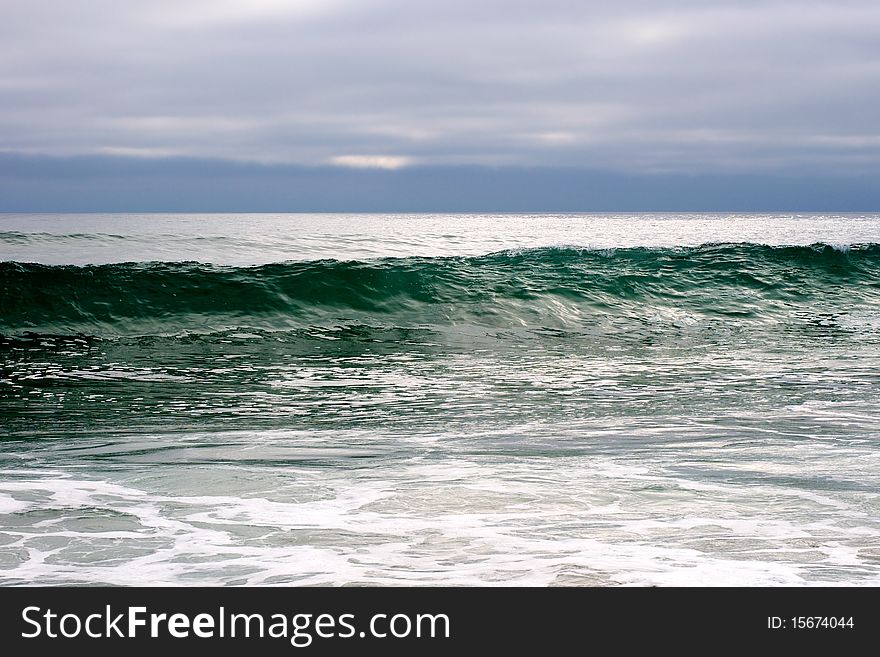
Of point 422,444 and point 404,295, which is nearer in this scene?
point 422,444

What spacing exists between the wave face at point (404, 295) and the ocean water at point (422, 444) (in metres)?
0.12

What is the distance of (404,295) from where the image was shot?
16.5m

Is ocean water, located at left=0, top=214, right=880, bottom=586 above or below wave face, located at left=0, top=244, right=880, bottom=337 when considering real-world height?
below

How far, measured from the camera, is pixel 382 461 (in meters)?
5.55

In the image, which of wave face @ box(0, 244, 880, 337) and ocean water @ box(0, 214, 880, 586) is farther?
wave face @ box(0, 244, 880, 337)

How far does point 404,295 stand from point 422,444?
1062cm

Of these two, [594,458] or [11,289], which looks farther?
[11,289]

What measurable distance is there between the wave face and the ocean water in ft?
0.39

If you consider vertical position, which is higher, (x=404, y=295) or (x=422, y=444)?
(x=404, y=295)

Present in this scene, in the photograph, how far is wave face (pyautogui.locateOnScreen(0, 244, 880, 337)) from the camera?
14867mm
